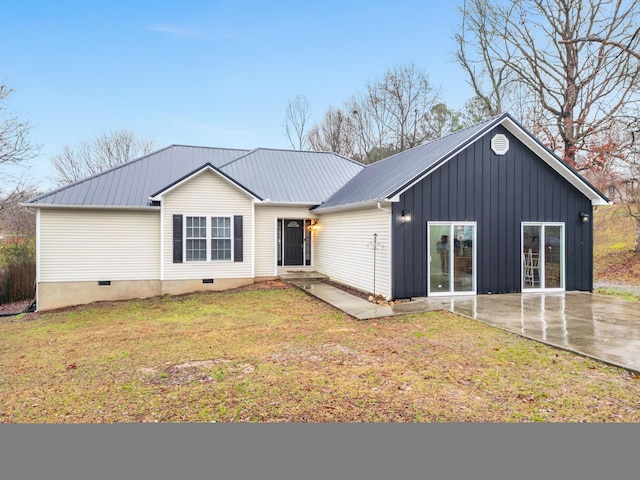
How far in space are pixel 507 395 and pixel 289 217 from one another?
11215 mm

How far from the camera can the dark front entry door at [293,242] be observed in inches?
611

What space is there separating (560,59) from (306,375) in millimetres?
20695

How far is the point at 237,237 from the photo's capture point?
13.3m

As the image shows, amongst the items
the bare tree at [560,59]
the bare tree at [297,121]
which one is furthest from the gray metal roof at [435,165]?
the bare tree at [297,121]

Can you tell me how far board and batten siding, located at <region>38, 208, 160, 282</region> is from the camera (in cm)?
1228

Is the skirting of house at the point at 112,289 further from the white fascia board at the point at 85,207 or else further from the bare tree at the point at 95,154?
the bare tree at the point at 95,154

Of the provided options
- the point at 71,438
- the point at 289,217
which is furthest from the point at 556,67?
the point at 71,438

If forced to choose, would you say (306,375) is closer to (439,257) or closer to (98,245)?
(439,257)

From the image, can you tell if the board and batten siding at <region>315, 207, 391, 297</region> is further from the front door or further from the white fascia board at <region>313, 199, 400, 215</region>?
the front door

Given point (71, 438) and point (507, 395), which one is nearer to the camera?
point (71, 438)

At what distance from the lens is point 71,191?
42.0ft

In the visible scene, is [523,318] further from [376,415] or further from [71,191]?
[71,191]

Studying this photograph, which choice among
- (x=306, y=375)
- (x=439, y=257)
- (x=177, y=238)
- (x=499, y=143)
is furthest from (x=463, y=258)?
(x=177, y=238)

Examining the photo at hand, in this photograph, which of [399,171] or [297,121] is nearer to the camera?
[399,171]
